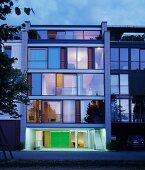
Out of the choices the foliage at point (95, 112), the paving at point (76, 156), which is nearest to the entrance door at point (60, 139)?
the foliage at point (95, 112)

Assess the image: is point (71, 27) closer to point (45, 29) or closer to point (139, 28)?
point (45, 29)

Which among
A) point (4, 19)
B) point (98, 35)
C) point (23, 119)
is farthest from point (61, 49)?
point (4, 19)

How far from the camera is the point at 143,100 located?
43.8m

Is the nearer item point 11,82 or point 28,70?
point 11,82

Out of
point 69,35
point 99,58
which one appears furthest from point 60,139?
point 69,35

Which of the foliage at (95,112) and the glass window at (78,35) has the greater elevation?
the glass window at (78,35)

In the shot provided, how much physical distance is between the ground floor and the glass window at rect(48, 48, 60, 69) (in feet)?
20.9

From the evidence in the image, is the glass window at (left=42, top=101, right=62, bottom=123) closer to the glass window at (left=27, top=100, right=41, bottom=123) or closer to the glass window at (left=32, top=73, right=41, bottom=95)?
the glass window at (left=27, top=100, right=41, bottom=123)

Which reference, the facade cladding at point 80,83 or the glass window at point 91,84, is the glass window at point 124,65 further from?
the glass window at point 91,84

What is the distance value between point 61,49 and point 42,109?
619 cm

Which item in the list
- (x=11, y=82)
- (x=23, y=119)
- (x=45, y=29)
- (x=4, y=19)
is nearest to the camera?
(x=4, y=19)

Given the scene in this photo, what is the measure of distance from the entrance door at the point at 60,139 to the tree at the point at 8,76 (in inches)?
829

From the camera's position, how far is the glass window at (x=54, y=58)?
43.5 metres

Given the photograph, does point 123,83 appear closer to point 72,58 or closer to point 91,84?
point 91,84
